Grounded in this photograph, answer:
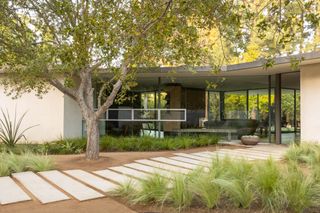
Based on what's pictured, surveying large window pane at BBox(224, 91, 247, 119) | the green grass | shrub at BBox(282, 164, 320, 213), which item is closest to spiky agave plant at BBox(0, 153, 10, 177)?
the green grass

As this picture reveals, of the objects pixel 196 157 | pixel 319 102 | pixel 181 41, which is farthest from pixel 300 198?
pixel 319 102

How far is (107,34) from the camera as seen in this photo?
12.6 ft

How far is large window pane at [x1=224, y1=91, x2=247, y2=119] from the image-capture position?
15356 mm

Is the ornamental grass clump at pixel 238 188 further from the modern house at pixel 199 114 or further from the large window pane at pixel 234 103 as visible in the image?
the large window pane at pixel 234 103

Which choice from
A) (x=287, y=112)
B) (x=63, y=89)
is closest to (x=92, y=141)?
(x=63, y=89)

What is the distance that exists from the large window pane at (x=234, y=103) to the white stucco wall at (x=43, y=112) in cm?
792

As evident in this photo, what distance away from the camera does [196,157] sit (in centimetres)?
829

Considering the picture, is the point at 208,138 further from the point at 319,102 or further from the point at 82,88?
the point at 82,88

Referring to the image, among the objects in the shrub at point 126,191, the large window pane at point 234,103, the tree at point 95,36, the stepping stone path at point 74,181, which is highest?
the tree at point 95,36

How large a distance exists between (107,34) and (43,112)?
9174 mm

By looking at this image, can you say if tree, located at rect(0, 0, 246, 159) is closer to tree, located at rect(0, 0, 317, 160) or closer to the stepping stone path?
tree, located at rect(0, 0, 317, 160)

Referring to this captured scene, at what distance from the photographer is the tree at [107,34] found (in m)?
3.85

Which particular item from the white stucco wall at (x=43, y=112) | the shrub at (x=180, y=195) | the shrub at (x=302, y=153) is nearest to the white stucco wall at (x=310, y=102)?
the shrub at (x=302, y=153)

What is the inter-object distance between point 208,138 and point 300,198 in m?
7.57
